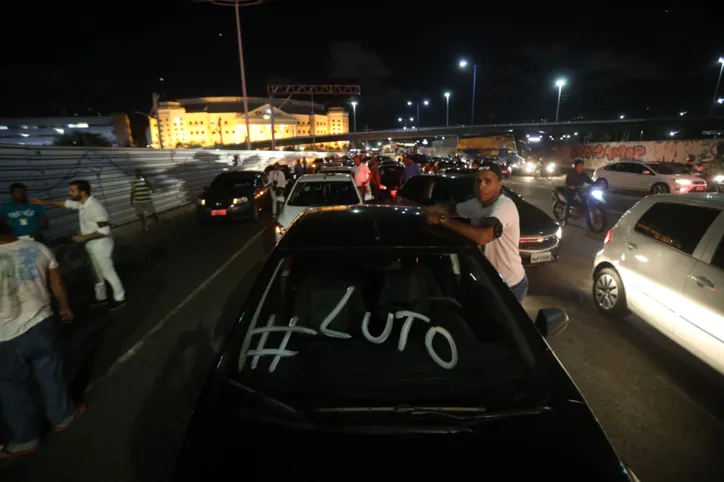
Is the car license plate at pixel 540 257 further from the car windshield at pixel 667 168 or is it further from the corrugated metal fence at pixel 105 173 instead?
the car windshield at pixel 667 168

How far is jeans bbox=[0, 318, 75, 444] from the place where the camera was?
9.02ft

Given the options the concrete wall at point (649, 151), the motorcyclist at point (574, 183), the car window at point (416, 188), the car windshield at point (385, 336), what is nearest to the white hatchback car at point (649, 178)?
the concrete wall at point (649, 151)

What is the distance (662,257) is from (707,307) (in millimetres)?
866

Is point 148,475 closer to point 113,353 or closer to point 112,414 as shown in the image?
point 112,414

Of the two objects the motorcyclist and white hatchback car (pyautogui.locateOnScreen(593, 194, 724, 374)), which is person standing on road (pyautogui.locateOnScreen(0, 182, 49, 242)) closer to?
white hatchback car (pyautogui.locateOnScreen(593, 194, 724, 374))

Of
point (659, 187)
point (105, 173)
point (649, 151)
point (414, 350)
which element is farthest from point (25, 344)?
point (649, 151)

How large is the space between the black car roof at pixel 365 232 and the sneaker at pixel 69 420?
244cm

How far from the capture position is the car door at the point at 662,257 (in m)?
3.71

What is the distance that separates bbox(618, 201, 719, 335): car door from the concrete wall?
1029 inches

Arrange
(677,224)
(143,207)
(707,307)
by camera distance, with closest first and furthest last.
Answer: (707,307), (677,224), (143,207)

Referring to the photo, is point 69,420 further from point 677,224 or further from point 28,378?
point 677,224

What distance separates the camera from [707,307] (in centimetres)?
331

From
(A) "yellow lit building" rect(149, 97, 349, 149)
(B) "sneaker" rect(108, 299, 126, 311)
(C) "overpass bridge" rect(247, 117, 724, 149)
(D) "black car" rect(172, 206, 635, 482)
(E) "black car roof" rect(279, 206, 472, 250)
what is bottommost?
(B) "sneaker" rect(108, 299, 126, 311)

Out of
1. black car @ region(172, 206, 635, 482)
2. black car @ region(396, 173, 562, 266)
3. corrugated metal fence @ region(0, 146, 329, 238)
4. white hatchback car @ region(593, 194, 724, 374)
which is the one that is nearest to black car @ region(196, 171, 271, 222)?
corrugated metal fence @ region(0, 146, 329, 238)
